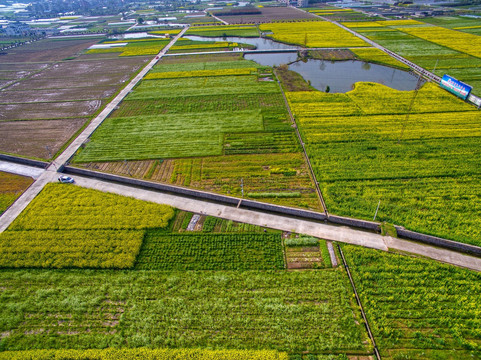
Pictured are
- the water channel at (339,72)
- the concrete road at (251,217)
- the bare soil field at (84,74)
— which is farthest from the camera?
the bare soil field at (84,74)

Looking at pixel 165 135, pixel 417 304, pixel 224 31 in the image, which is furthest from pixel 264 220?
pixel 224 31

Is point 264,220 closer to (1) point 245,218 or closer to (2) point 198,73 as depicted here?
(1) point 245,218

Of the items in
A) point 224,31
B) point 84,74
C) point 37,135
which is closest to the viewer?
point 37,135

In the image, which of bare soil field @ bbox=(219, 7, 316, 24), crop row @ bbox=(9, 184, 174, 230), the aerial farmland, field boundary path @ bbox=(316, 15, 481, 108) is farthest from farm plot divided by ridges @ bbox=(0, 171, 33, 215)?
bare soil field @ bbox=(219, 7, 316, 24)

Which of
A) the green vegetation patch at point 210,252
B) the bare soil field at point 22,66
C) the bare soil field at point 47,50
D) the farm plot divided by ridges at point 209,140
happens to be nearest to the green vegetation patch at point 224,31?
the bare soil field at point 47,50

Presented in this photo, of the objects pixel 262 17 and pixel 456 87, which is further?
pixel 262 17

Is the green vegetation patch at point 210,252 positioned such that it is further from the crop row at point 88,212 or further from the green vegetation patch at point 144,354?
the green vegetation patch at point 144,354

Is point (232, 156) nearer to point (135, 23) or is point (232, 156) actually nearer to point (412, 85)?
point (412, 85)

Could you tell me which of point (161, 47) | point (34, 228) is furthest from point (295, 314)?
point (161, 47)
